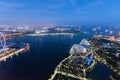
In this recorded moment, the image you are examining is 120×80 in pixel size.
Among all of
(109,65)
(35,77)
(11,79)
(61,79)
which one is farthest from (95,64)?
(11,79)

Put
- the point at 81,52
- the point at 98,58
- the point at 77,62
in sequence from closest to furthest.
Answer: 1. the point at 77,62
2. the point at 98,58
3. the point at 81,52

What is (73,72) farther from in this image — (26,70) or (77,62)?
(26,70)

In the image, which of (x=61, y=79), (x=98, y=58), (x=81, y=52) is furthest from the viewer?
(x=81, y=52)

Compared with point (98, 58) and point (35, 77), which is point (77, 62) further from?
point (35, 77)

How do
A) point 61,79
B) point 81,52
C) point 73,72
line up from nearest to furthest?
point 61,79, point 73,72, point 81,52

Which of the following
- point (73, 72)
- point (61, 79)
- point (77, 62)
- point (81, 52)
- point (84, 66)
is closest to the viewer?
point (61, 79)

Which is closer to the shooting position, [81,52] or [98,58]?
[98,58]

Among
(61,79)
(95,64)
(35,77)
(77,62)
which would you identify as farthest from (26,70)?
(95,64)

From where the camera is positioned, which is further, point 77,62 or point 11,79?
point 77,62

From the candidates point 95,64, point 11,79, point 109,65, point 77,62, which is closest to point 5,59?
point 11,79
